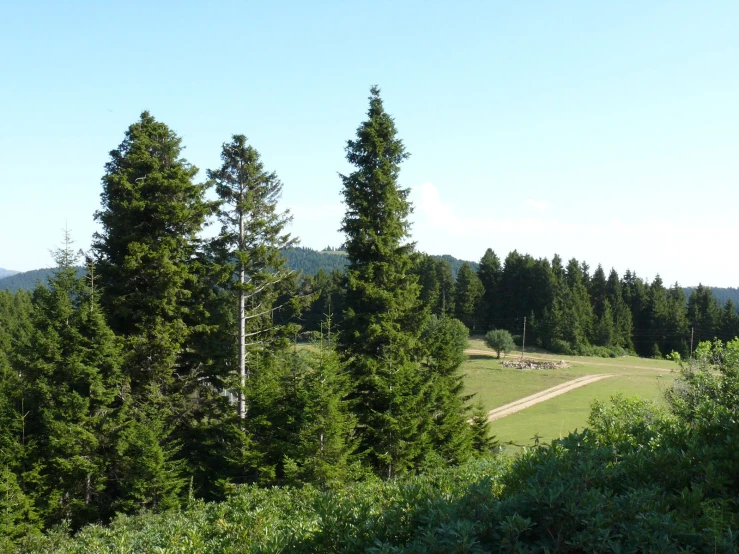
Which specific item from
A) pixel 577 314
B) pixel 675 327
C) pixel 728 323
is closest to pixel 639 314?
pixel 675 327

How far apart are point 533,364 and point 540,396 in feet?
69.5

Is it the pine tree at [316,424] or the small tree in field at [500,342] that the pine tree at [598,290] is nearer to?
the small tree in field at [500,342]

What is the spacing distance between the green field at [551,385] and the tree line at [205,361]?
32.1 ft

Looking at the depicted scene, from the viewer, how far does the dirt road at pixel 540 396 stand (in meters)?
42.4

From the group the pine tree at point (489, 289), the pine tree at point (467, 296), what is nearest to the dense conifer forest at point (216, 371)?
the pine tree at point (467, 296)

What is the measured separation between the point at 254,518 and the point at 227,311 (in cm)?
1403

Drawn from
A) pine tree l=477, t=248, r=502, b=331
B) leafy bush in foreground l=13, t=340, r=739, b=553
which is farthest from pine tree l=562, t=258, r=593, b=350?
leafy bush in foreground l=13, t=340, r=739, b=553

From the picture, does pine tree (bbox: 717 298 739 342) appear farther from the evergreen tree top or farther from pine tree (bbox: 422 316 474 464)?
the evergreen tree top

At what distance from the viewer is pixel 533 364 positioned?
229 feet

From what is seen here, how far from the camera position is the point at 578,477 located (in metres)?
4.55

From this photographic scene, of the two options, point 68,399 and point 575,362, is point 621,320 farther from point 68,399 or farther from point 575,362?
point 68,399

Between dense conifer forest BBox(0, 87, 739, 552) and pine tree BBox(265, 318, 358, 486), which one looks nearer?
dense conifer forest BBox(0, 87, 739, 552)

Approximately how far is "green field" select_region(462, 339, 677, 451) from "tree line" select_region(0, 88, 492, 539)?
9.79 m

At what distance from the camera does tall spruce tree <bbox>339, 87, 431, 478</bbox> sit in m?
21.2
